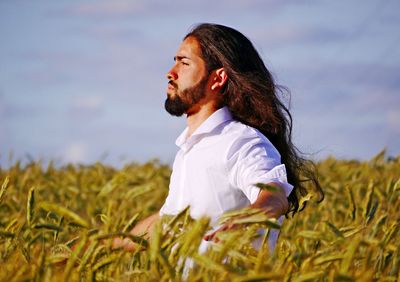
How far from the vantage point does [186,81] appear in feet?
10.8

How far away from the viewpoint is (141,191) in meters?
2.10

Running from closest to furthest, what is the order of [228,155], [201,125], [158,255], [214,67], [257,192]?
[158,255] → [257,192] → [228,155] → [201,125] → [214,67]

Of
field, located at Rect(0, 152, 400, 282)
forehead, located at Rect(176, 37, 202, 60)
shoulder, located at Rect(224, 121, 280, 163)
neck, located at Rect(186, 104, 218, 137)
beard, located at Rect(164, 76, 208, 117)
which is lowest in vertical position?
field, located at Rect(0, 152, 400, 282)

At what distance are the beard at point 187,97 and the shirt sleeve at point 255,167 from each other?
424 millimetres

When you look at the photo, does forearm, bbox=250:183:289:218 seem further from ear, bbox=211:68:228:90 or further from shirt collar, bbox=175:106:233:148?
ear, bbox=211:68:228:90

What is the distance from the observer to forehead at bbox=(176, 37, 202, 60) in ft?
11.0

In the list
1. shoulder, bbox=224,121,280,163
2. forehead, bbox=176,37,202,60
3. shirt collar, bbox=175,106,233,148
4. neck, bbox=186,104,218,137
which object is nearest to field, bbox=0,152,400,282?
shoulder, bbox=224,121,280,163

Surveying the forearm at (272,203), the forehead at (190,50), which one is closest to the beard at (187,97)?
the forehead at (190,50)

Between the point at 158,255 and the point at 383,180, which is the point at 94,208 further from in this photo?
the point at 158,255

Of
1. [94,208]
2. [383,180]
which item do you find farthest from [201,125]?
[383,180]

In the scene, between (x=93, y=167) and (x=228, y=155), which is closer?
(x=228, y=155)

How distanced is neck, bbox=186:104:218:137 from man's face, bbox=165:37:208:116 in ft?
0.08

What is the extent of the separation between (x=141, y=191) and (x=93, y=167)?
22.0 feet

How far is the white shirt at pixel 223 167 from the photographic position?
9.03ft
